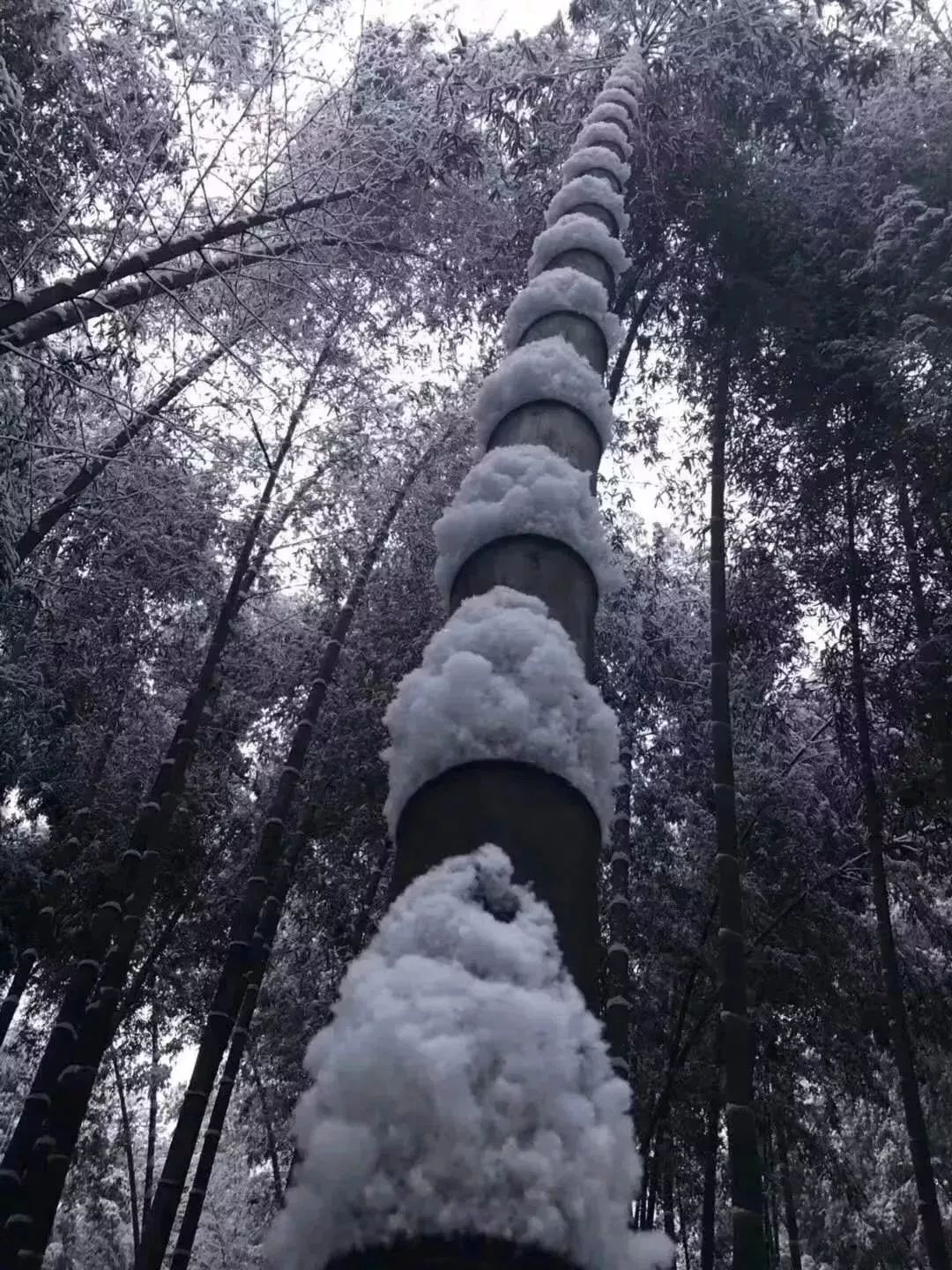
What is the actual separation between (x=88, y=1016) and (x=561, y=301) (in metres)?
5.96

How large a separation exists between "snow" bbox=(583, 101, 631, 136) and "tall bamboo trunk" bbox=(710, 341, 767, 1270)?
2692mm

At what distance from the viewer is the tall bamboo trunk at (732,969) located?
11.8 feet

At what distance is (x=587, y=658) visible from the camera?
1176mm

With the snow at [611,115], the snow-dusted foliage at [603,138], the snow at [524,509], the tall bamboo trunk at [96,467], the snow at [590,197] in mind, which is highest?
the tall bamboo trunk at [96,467]

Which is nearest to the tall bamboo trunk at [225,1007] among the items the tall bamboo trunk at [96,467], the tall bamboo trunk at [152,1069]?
the tall bamboo trunk at [96,467]

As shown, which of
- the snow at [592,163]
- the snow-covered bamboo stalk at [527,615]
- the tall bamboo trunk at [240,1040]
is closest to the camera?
the snow-covered bamboo stalk at [527,615]

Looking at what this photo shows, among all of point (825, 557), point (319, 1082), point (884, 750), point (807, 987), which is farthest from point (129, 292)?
point (807, 987)

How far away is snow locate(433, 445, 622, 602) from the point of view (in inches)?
45.8

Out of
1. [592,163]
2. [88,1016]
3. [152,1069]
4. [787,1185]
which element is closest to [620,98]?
[592,163]

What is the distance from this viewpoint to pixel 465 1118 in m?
0.64

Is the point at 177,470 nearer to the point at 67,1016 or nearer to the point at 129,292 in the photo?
the point at 129,292

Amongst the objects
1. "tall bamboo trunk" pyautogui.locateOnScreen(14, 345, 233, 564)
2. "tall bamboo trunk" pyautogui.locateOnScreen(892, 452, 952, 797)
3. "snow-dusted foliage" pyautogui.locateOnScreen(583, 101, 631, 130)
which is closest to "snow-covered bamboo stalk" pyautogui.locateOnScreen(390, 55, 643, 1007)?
"snow-dusted foliage" pyautogui.locateOnScreen(583, 101, 631, 130)

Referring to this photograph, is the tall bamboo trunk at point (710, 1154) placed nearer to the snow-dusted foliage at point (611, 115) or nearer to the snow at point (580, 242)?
the snow-dusted foliage at point (611, 115)

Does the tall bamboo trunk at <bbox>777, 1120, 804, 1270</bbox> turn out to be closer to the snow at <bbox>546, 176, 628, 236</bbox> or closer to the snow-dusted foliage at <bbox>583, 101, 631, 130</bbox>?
the snow-dusted foliage at <bbox>583, 101, 631, 130</bbox>
